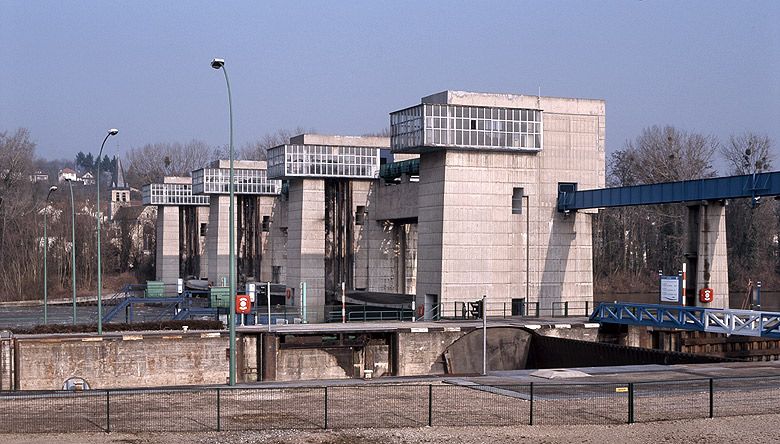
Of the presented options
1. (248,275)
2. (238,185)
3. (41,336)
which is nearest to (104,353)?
(41,336)

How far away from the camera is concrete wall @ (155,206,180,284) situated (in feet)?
374

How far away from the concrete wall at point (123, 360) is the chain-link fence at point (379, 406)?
15327 millimetres

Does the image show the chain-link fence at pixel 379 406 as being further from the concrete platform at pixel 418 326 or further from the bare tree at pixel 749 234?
the bare tree at pixel 749 234

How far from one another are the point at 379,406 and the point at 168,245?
90.1 metres

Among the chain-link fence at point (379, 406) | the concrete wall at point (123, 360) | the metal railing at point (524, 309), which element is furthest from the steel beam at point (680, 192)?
the concrete wall at point (123, 360)

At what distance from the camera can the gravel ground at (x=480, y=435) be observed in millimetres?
23438

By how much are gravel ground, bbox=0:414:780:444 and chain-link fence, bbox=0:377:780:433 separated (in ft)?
1.86

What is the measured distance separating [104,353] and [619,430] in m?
27.3

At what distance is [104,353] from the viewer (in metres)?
45.3

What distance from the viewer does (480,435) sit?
24.2m

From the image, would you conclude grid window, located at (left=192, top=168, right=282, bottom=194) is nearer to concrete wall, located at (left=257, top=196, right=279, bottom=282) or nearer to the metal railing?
concrete wall, located at (left=257, top=196, right=279, bottom=282)

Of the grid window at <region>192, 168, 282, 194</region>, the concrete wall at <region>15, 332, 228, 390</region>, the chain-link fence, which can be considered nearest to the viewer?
the chain-link fence

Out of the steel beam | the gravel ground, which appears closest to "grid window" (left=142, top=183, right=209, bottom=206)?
the steel beam

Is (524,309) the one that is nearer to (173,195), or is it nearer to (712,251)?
(712,251)
